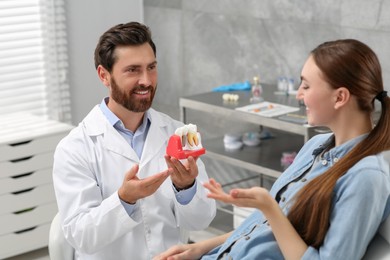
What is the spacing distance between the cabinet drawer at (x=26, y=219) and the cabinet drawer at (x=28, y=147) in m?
0.28

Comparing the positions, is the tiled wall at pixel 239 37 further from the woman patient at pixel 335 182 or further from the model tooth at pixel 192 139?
the woman patient at pixel 335 182

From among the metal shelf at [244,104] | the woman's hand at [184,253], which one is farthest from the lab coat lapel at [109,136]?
the metal shelf at [244,104]

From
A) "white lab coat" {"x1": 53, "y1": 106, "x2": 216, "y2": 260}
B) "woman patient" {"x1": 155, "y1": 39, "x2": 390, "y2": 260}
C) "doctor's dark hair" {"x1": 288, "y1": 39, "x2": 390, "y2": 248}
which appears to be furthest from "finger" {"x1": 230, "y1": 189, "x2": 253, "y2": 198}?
"white lab coat" {"x1": 53, "y1": 106, "x2": 216, "y2": 260}

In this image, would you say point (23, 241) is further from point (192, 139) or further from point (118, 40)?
point (192, 139)

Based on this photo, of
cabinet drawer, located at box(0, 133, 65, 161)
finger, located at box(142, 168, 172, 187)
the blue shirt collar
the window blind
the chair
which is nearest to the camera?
finger, located at box(142, 168, 172, 187)

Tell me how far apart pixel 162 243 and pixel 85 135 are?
41 centimetres

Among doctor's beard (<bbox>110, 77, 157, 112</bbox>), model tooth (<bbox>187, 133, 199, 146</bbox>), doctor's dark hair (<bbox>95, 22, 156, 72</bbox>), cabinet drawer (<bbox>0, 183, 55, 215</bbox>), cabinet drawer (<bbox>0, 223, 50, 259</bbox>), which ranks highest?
doctor's dark hair (<bbox>95, 22, 156, 72</bbox>)

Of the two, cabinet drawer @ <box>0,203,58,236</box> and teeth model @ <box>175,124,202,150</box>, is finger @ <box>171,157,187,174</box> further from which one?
cabinet drawer @ <box>0,203,58,236</box>

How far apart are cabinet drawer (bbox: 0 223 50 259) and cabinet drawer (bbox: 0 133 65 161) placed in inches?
15.1

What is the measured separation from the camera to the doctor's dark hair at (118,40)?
2.40m

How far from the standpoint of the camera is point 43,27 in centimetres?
441

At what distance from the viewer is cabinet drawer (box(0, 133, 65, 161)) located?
377 centimetres

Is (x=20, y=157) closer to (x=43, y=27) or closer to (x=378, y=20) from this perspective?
(x=43, y=27)

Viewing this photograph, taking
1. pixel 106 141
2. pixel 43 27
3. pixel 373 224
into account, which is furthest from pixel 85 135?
pixel 43 27
